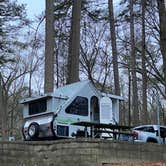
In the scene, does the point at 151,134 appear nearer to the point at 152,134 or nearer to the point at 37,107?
the point at 152,134

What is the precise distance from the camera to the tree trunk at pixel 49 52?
20578mm

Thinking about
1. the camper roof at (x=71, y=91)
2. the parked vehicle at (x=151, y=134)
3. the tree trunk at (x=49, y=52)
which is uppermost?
the tree trunk at (x=49, y=52)

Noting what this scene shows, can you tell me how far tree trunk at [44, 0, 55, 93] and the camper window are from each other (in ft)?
3.87

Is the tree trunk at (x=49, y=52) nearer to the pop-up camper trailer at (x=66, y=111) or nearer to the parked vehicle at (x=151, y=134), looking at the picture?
the pop-up camper trailer at (x=66, y=111)

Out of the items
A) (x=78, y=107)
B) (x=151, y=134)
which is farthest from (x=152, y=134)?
(x=78, y=107)

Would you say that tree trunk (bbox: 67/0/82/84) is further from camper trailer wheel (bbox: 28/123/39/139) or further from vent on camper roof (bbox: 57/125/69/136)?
vent on camper roof (bbox: 57/125/69/136)

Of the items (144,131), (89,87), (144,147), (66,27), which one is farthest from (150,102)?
(144,147)

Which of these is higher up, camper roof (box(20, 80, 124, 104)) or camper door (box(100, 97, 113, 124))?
camper roof (box(20, 80, 124, 104))

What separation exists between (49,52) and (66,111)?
162 inches

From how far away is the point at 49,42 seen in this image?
2141 centimetres

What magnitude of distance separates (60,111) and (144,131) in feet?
21.8

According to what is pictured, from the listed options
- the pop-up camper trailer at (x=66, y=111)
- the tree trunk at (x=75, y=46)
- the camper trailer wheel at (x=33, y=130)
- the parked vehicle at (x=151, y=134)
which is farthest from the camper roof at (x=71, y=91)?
the tree trunk at (x=75, y=46)

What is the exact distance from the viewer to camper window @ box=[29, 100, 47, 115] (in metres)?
18.7

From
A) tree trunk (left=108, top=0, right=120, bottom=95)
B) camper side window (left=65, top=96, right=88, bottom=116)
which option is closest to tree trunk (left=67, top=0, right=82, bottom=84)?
camper side window (left=65, top=96, right=88, bottom=116)
